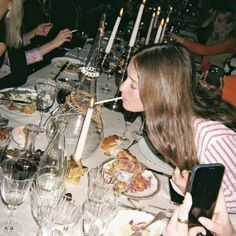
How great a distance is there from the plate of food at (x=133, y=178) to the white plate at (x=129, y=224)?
105 mm

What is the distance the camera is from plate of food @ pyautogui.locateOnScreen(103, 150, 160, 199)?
1331 millimetres

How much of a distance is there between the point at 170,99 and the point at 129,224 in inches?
21.0

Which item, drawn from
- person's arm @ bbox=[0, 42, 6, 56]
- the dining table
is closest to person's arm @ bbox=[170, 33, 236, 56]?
the dining table

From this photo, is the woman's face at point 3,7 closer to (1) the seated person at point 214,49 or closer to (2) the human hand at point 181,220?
(1) the seated person at point 214,49

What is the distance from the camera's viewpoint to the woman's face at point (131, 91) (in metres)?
1.55

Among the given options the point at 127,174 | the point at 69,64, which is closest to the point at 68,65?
the point at 69,64

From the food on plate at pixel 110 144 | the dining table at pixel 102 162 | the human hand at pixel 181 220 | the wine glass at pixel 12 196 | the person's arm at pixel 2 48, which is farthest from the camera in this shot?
the person's arm at pixel 2 48

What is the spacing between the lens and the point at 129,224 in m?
1.21

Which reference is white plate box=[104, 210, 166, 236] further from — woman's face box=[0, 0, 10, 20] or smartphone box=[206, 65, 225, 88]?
woman's face box=[0, 0, 10, 20]

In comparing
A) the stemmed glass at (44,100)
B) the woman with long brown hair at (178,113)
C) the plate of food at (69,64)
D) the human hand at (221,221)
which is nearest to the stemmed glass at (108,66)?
the plate of food at (69,64)

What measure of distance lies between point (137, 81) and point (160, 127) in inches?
8.7

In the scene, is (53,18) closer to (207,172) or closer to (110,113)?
(110,113)

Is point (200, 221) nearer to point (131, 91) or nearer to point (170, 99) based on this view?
point (170, 99)

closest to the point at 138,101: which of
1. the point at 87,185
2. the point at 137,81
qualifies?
the point at 137,81
